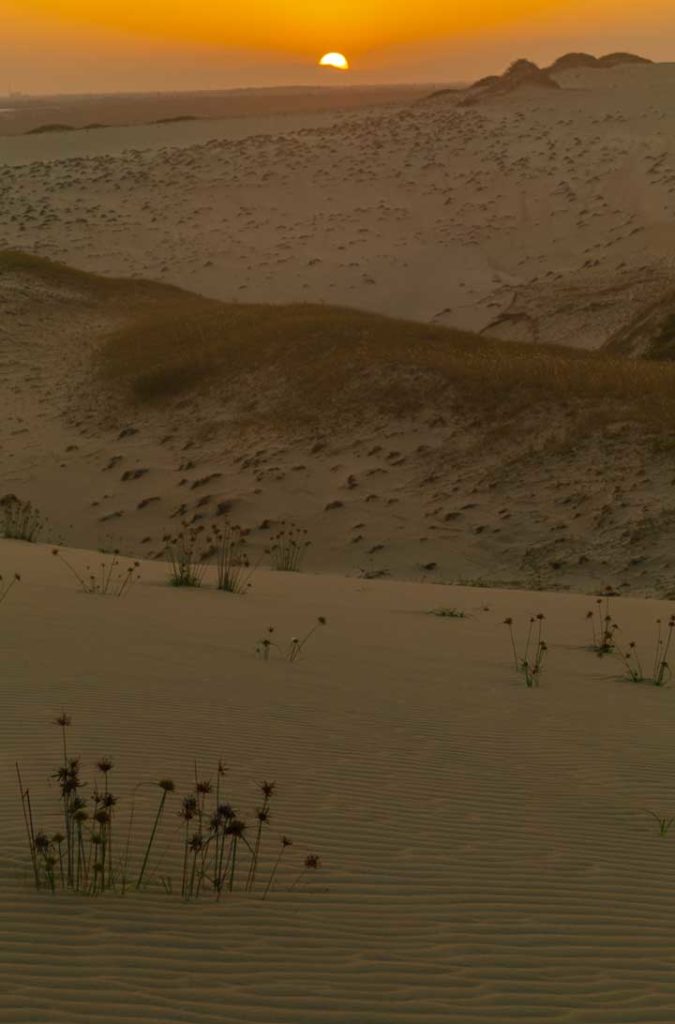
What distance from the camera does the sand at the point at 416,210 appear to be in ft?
118

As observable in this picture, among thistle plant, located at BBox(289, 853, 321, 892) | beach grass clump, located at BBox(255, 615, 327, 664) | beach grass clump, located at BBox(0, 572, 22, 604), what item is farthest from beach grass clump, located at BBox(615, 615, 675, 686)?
thistle plant, located at BBox(289, 853, 321, 892)

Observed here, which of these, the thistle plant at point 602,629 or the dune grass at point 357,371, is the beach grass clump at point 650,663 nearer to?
the thistle plant at point 602,629

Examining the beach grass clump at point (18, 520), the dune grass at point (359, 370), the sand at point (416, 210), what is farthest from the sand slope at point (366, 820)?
the sand at point (416, 210)

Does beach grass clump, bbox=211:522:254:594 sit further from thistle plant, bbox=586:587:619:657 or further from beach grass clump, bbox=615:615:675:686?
beach grass clump, bbox=615:615:675:686

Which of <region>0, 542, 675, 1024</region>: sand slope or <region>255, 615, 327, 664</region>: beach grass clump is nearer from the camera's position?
<region>0, 542, 675, 1024</region>: sand slope

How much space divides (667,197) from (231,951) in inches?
1524

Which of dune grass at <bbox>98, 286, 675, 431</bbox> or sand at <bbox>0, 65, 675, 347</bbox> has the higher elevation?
sand at <bbox>0, 65, 675, 347</bbox>

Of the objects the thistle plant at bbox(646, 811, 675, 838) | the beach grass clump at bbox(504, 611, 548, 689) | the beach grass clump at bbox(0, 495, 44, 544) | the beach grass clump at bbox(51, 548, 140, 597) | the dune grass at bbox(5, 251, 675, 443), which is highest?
the dune grass at bbox(5, 251, 675, 443)

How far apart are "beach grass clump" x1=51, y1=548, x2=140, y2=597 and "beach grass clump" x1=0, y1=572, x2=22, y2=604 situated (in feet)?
1.57

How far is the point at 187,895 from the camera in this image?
405cm

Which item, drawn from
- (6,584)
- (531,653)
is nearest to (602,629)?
(531,653)

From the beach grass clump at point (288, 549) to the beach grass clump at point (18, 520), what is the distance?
8.34 feet

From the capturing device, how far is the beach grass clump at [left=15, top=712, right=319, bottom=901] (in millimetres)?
3910

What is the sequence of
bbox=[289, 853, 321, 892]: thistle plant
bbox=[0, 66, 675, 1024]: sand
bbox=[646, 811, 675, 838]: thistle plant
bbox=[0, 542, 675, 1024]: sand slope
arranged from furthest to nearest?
bbox=[646, 811, 675, 838]: thistle plant → bbox=[289, 853, 321, 892]: thistle plant → bbox=[0, 66, 675, 1024]: sand → bbox=[0, 542, 675, 1024]: sand slope
